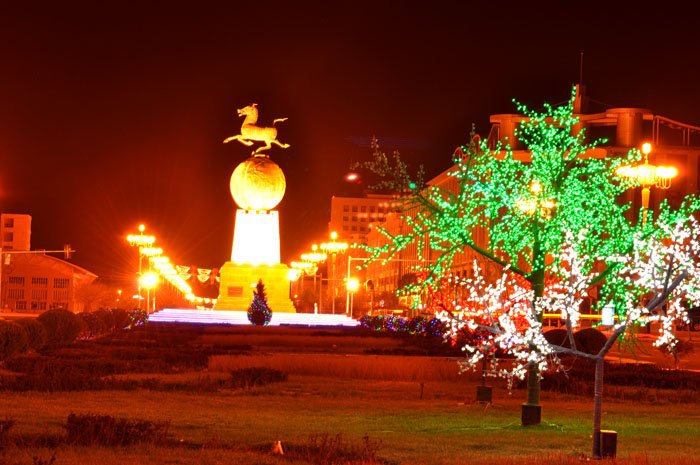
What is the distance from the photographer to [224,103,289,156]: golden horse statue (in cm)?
7688

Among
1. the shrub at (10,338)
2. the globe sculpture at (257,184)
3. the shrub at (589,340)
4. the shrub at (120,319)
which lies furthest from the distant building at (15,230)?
the shrub at (589,340)

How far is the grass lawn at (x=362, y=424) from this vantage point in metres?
13.4

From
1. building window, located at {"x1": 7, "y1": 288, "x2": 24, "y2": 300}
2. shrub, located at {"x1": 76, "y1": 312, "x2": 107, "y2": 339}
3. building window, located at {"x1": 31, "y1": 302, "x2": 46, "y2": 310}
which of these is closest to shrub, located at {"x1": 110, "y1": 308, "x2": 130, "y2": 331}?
shrub, located at {"x1": 76, "y1": 312, "x2": 107, "y2": 339}

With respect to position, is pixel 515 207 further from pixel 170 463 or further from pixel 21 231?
pixel 21 231

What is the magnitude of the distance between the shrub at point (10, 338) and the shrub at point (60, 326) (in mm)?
6215

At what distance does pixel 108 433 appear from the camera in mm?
14094

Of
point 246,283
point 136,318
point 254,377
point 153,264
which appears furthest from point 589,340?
point 153,264

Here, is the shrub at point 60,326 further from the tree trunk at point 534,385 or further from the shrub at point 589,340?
the tree trunk at point 534,385

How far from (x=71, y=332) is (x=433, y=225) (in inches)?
1045

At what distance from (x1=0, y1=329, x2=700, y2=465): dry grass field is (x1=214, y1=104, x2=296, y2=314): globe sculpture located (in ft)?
150

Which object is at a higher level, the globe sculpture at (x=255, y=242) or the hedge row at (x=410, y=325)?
the globe sculpture at (x=255, y=242)

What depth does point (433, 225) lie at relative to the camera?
19.1 meters

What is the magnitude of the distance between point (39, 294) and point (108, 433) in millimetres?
137284

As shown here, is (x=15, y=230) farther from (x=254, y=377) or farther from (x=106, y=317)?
(x=254, y=377)
